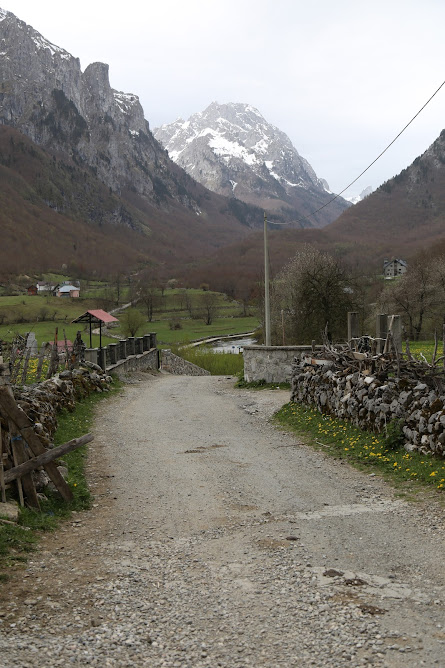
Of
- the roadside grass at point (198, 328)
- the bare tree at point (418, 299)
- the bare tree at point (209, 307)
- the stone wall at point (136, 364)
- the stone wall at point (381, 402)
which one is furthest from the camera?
the bare tree at point (209, 307)

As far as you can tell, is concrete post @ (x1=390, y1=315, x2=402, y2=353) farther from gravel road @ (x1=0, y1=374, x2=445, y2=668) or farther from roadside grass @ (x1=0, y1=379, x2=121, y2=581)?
roadside grass @ (x1=0, y1=379, x2=121, y2=581)

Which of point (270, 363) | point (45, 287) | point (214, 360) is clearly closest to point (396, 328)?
point (270, 363)

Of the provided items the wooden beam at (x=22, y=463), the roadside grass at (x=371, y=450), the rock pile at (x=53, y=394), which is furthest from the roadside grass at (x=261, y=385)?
the wooden beam at (x=22, y=463)

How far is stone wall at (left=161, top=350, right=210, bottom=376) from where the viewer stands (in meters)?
56.6

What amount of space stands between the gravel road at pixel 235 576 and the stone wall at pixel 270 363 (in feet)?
49.8

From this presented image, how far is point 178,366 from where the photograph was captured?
57.5m

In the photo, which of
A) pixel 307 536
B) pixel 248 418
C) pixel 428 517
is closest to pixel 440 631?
pixel 307 536

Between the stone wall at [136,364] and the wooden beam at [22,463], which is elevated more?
the wooden beam at [22,463]

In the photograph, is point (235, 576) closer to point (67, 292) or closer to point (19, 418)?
point (19, 418)

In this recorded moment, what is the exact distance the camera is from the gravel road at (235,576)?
5359mm

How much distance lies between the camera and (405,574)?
6801mm

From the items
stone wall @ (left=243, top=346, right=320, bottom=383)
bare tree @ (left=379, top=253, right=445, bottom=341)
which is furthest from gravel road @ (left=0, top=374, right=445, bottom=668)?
bare tree @ (left=379, top=253, right=445, bottom=341)

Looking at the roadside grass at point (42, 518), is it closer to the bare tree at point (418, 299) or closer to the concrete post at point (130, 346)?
the concrete post at point (130, 346)

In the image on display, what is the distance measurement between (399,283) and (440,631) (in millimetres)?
66734
